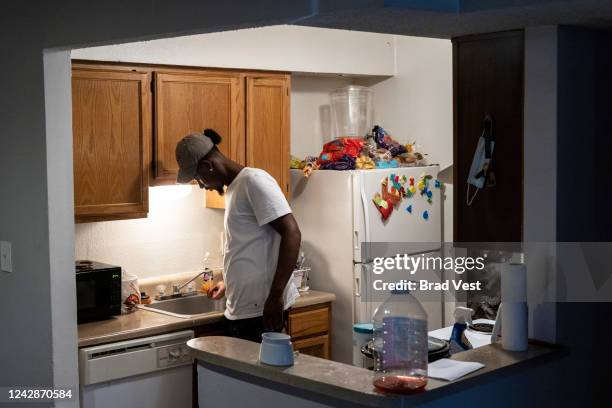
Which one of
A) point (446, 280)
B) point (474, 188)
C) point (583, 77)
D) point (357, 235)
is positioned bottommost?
point (446, 280)

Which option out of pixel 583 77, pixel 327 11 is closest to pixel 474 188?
pixel 583 77

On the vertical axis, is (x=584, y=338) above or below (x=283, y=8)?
below

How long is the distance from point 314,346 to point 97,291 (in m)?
1.29

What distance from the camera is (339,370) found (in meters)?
2.65

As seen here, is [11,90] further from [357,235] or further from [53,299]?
[357,235]

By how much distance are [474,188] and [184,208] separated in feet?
6.96

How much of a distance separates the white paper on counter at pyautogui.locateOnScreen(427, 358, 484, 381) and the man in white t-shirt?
4.39 ft

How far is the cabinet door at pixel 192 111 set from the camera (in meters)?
4.29

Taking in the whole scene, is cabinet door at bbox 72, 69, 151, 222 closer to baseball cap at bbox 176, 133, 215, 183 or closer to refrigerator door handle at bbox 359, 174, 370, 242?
baseball cap at bbox 176, 133, 215, 183

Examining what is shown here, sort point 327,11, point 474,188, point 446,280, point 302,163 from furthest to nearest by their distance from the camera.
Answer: point 446,280
point 302,163
point 474,188
point 327,11

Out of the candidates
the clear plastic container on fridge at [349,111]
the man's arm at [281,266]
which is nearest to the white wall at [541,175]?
the man's arm at [281,266]

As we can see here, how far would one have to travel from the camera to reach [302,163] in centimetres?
511

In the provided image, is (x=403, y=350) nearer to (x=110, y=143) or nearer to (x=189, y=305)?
(x=110, y=143)

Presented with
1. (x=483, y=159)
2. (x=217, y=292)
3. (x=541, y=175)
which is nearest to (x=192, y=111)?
(x=217, y=292)
